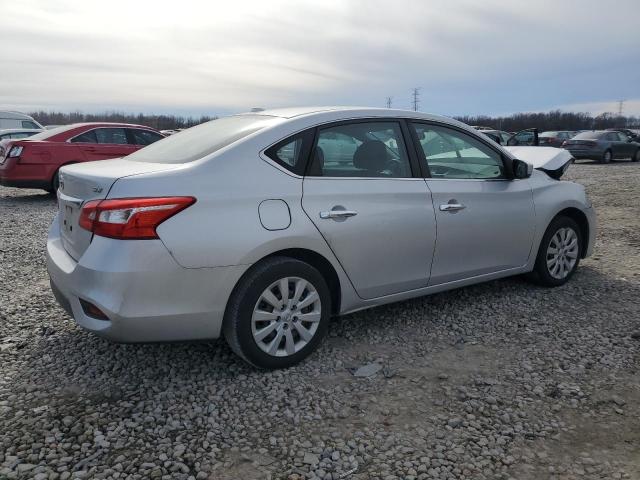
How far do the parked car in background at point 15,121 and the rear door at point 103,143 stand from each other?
12.2m

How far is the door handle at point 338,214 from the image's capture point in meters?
3.42

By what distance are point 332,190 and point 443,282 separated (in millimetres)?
1277

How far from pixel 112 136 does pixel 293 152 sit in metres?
8.65

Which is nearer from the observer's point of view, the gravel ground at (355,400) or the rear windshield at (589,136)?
the gravel ground at (355,400)

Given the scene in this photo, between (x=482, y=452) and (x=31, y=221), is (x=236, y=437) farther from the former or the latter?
(x=31, y=221)

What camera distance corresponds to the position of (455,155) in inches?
171

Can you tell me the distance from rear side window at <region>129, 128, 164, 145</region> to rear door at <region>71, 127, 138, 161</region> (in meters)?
0.18

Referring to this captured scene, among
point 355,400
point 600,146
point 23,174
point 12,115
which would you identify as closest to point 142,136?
point 23,174

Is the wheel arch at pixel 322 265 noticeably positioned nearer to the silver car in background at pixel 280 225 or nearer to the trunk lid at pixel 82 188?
the silver car in background at pixel 280 225

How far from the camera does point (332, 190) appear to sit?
3496 millimetres

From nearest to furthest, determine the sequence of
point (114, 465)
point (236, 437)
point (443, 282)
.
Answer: point (114, 465), point (236, 437), point (443, 282)

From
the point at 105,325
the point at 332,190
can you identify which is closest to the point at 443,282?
the point at 332,190

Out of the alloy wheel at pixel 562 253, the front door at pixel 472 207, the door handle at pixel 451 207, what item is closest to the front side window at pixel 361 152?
the front door at pixel 472 207

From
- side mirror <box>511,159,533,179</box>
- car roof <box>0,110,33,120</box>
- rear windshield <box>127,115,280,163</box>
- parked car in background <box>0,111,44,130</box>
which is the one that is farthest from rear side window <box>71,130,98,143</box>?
car roof <box>0,110,33,120</box>
